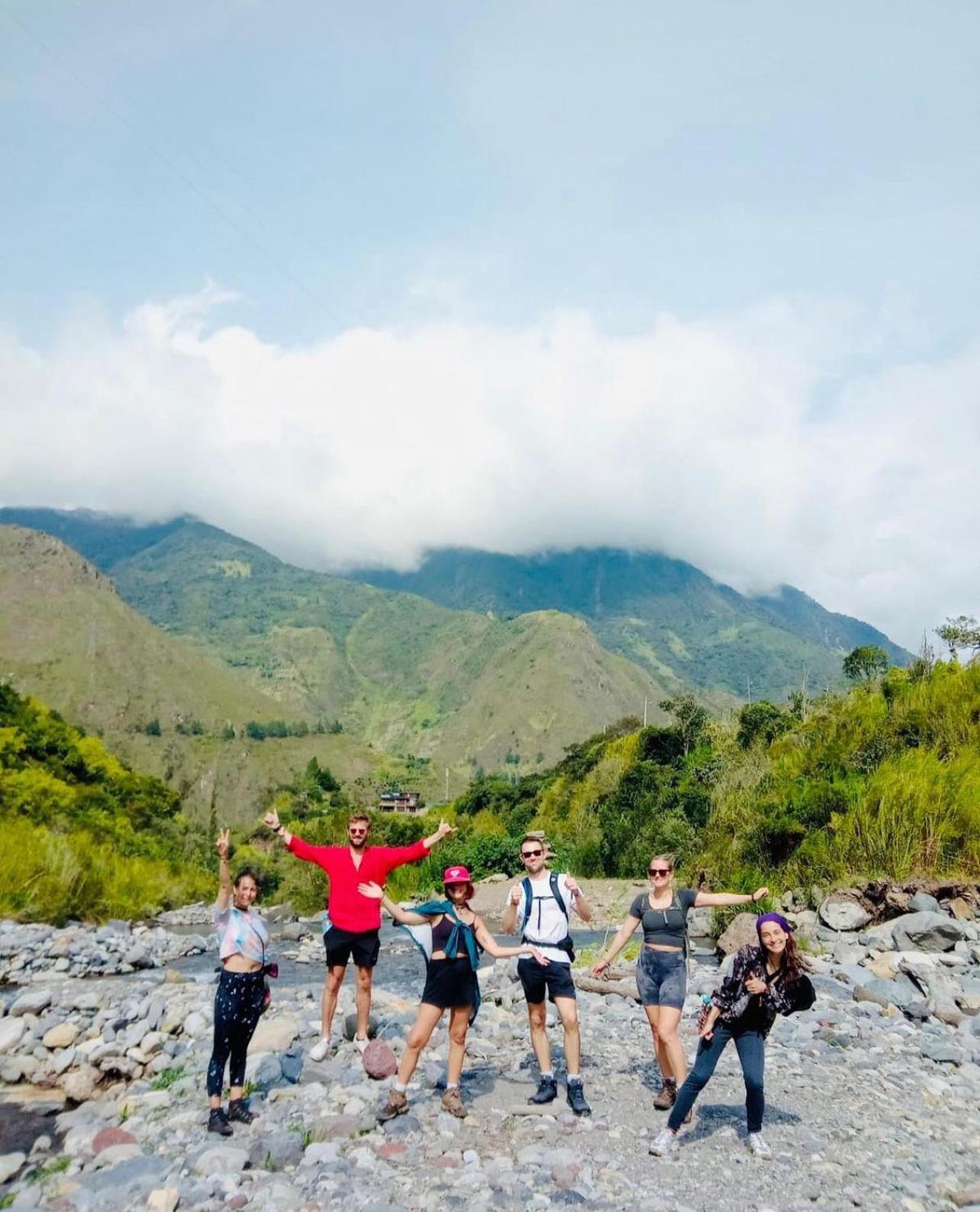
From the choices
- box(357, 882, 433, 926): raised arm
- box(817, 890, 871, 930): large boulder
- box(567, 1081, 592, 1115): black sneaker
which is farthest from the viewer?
box(817, 890, 871, 930): large boulder

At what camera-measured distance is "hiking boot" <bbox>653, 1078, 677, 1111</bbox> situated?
7.65m

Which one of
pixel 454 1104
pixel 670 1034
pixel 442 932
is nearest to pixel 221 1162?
pixel 454 1104

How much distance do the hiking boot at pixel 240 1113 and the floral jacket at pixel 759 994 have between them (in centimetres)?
410

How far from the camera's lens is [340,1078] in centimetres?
831

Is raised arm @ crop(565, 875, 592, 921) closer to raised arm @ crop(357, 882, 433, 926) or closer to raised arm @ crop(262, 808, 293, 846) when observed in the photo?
raised arm @ crop(357, 882, 433, 926)

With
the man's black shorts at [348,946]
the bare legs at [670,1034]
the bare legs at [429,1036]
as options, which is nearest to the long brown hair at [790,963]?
the bare legs at [670,1034]

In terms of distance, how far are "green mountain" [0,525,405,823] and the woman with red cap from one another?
323 feet

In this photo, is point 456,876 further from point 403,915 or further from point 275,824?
point 275,824

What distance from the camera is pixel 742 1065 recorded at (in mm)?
6672

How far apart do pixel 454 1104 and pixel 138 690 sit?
6127 inches

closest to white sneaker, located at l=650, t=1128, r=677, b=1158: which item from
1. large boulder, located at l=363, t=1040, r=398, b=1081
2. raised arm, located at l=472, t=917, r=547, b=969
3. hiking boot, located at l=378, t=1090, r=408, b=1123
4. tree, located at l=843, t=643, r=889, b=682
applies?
raised arm, located at l=472, t=917, r=547, b=969

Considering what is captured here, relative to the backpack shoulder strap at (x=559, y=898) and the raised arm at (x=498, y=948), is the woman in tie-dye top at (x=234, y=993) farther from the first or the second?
the backpack shoulder strap at (x=559, y=898)

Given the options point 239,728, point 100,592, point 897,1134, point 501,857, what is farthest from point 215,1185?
point 100,592

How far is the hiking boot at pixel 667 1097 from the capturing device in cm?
765
